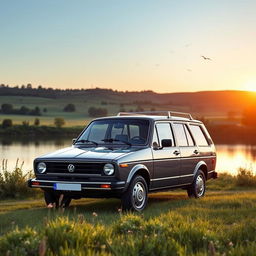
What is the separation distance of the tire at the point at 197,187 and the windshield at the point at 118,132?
7.73 ft

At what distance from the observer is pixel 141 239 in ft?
20.5

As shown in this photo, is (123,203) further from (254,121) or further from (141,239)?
(254,121)

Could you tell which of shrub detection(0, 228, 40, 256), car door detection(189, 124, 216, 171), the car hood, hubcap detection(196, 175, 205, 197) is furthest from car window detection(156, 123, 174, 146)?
shrub detection(0, 228, 40, 256)

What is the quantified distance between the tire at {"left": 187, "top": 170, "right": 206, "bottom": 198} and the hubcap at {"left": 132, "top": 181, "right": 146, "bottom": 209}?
258 centimetres

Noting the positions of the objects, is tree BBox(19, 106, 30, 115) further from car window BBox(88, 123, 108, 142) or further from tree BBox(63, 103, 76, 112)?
car window BBox(88, 123, 108, 142)

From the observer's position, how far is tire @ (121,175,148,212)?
10859 mm

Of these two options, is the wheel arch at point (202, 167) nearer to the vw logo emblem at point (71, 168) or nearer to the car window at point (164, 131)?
the car window at point (164, 131)

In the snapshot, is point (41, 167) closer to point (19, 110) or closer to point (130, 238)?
point (130, 238)

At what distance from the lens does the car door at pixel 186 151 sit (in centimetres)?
1317

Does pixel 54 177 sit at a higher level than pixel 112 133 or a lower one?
lower

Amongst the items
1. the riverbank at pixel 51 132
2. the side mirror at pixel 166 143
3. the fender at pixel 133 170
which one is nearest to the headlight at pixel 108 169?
the fender at pixel 133 170

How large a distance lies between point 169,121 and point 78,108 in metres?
101

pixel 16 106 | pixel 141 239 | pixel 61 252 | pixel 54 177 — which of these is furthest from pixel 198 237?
pixel 16 106

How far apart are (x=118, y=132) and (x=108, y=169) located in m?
1.66
